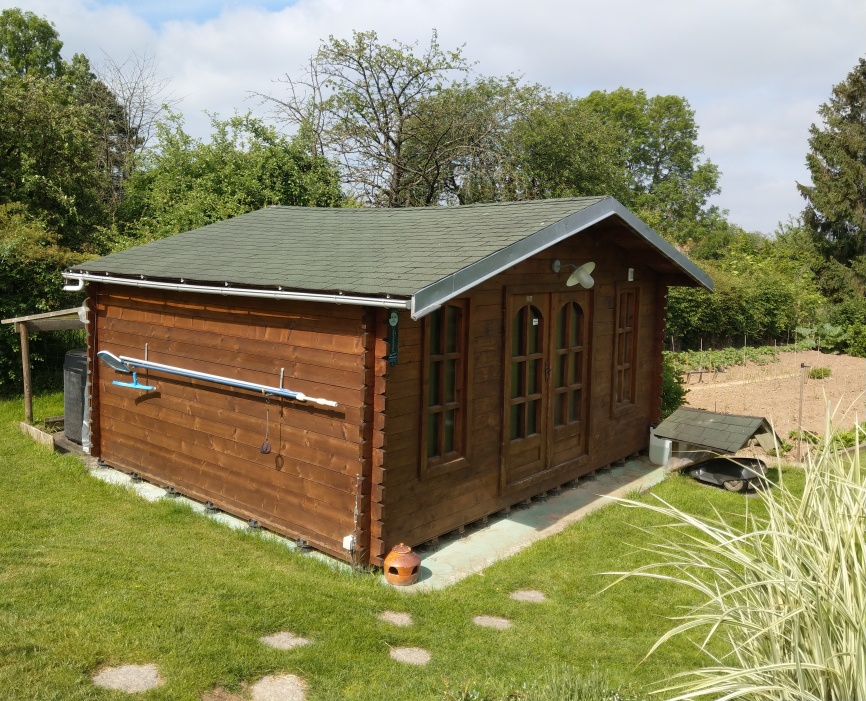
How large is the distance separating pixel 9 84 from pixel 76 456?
39.7ft

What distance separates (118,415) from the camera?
29.6 feet

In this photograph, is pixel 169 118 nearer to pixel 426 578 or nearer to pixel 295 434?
pixel 295 434

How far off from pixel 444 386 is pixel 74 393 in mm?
5698

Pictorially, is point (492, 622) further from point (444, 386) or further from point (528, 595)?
point (444, 386)

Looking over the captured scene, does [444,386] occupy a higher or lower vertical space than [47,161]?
lower

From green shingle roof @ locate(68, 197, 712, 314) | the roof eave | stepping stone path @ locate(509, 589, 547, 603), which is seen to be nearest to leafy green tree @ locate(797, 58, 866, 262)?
green shingle roof @ locate(68, 197, 712, 314)

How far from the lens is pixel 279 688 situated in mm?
4180

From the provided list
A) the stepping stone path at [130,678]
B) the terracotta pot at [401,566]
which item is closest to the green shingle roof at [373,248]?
the terracotta pot at [401,566]

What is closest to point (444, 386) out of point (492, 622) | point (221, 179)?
point (492, 622)

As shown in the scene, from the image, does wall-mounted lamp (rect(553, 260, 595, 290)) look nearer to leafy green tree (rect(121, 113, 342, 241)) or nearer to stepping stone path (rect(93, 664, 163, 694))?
stepping stone path (rect(93, 664, 163, 694))

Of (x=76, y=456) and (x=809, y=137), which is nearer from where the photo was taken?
(x=76, y=456)

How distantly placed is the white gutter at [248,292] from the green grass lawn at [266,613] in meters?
2.22

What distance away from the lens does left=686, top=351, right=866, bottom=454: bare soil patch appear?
13141 mm

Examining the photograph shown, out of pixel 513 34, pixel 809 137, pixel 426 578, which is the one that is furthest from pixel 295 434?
pixel 809 137
